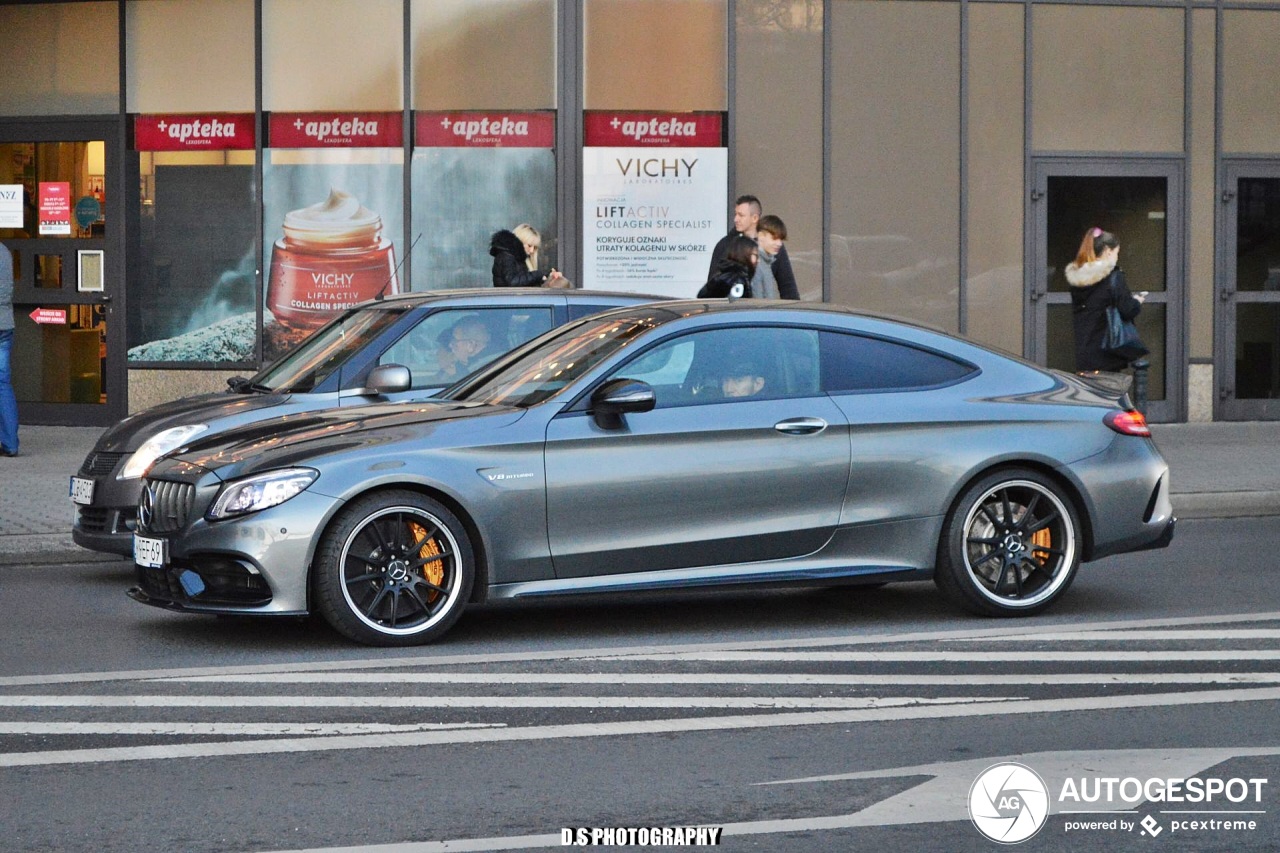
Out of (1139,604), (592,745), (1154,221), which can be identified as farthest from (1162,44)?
(592,745)

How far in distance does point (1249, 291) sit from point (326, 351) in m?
11.5

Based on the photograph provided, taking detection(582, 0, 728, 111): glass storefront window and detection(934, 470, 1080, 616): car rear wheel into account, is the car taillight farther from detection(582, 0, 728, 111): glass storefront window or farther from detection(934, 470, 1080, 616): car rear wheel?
detection(582, 0, 728, 111): glass storefront window

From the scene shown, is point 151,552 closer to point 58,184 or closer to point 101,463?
point 101,463

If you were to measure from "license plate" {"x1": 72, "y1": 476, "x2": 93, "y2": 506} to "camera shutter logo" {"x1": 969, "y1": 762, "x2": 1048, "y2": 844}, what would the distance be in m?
5.88

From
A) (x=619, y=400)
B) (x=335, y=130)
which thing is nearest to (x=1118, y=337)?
(x=335, y=130)

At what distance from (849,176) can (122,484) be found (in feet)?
33.2

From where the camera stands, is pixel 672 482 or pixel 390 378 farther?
pixel 390 378

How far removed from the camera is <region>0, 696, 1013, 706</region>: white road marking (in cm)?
671

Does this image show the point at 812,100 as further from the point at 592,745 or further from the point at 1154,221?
the point at 592,745

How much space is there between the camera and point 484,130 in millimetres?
18109

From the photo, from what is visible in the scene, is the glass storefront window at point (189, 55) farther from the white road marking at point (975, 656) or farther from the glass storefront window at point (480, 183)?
the white road marking at point (975, 656)

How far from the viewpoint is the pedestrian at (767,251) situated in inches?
545

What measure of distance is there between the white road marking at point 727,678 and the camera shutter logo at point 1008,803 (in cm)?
139

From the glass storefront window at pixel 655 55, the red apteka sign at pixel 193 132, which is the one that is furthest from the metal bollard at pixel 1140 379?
the red apteka sign at pixel 193 132
